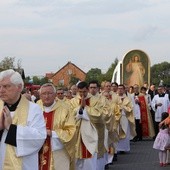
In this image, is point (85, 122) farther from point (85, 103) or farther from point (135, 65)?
point (135, 65)

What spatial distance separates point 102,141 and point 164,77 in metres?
80.2

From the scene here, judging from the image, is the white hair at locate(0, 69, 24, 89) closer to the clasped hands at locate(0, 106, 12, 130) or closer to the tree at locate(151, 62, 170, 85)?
the clasped hands at locate(0, 106, 12, 130)

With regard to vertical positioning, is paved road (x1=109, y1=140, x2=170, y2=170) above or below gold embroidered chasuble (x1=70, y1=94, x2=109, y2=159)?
below

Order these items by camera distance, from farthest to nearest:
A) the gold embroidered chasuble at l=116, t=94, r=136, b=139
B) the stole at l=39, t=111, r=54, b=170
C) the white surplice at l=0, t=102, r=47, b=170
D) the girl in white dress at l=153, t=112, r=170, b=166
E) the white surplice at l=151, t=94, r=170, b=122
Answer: the white surplice at l=151, t=94, r=170, b=122 < the gold embroidered chasuble at l=116, t=94, r=136, b=139 < the girl in white dress at l=153, t=112, r=170, b=166 < the stole at l=39, t=111, r=54, b=170 < the white surplice at l=0, t=102, r=47, b=170

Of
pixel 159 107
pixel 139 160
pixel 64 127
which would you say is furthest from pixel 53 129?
pixel 159 107

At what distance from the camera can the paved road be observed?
12.3 meters

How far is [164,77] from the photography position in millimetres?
89625

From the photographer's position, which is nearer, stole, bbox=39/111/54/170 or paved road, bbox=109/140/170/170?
stole, bbox=39/111/54/170

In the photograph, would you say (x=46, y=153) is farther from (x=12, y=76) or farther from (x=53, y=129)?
(x=12, y=76)

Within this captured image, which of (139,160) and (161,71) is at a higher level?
(161,71)

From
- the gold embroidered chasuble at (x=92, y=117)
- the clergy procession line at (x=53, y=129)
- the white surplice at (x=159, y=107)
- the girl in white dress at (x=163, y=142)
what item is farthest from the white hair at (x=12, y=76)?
the white surplice at (x=159, y=107)

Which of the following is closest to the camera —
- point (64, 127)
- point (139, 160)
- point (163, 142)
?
point (64, 127)

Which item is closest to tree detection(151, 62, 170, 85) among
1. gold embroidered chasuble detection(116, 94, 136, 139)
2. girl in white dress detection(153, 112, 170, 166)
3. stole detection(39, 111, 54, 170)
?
gold embroidered chasuble detection(116, 94, 136, 139)

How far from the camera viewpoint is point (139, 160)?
534 inches
